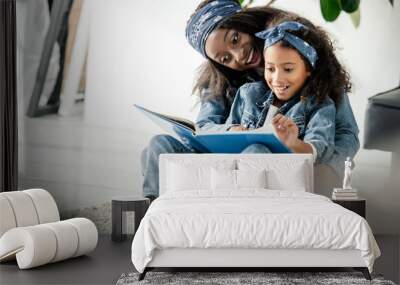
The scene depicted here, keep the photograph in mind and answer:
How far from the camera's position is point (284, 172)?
6.93 metres

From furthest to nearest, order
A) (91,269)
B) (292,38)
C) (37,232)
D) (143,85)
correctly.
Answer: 1. (143,85)
2. (292,38)
3. (91,269)
4. (37,232)

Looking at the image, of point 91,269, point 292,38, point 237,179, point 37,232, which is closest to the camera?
point 37,232

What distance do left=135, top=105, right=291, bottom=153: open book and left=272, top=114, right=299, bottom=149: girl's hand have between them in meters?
0.05

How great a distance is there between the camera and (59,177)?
310 inches

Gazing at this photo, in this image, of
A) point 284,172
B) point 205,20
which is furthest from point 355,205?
point 205,20

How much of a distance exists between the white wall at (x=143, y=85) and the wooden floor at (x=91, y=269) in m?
1.08

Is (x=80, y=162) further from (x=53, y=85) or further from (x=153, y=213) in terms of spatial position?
(x=153, y=213)

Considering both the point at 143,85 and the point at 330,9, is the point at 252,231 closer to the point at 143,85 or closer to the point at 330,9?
the point at 143,85

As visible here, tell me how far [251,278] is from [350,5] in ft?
11.5

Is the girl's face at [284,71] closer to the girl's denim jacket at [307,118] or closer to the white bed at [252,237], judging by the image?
the girl's denim jacket at [307,118]

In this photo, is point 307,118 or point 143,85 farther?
point 143,85

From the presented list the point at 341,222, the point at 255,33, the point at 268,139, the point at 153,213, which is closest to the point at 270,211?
the point at 341,222

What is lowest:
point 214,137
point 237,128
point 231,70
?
point 214,137

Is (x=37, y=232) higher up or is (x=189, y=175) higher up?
(x=189, y=175)
